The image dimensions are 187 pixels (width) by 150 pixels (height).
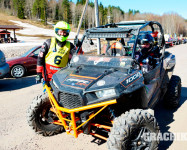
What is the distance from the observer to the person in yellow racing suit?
427 cm

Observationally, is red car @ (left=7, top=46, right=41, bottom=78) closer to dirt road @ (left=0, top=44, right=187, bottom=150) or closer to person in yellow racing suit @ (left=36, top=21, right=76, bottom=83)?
dirt road @ (left=0, top=44, right=187, bottom=150)

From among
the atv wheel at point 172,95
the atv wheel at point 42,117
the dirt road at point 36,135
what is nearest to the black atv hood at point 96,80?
the atv wheel at point 42,117

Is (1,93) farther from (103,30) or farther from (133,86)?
(133,86)

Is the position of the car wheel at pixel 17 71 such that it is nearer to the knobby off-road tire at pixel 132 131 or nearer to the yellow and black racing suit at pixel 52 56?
the yellow and black racing suit at pixel 52 56

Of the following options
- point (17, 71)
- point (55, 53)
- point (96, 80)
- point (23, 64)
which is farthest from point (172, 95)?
point (17, 71)

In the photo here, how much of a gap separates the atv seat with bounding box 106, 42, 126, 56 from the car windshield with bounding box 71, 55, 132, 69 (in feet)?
0.93

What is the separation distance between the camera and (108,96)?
9.74 ft

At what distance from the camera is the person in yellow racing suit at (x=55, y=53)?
427 centimetres

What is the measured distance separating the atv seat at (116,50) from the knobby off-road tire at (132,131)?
A: 140cm

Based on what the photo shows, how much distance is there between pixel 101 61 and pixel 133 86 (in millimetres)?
916

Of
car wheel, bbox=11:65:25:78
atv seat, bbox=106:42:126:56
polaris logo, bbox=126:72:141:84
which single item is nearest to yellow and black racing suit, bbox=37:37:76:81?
atv seat, bbox=106:42:126:56

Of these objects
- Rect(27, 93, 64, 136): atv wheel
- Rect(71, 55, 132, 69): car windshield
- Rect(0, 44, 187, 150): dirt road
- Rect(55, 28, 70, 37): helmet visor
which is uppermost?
Rect(55, 28, 70, 37): helmet visor

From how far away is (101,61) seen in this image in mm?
3869

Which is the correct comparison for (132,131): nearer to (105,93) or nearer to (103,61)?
(105,93)
